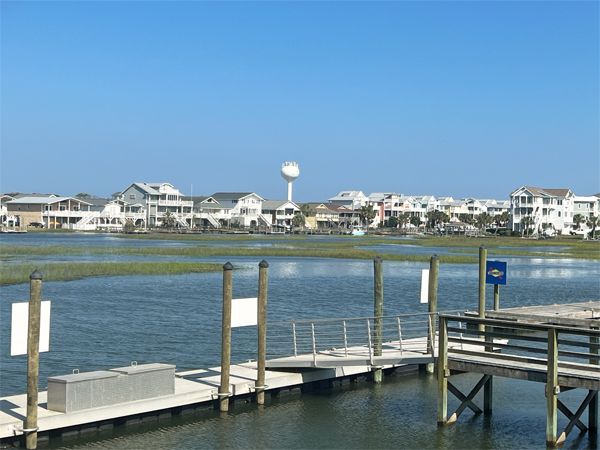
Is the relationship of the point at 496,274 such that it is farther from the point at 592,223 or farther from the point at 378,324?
the point at 592,223

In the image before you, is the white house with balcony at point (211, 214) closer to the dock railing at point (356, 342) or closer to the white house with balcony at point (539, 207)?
the white house with balcony at point (539, 207)

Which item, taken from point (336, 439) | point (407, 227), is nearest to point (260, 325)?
point (336, 439)

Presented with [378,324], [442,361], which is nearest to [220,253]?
[378,324]

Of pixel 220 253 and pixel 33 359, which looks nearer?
pixel 33 359

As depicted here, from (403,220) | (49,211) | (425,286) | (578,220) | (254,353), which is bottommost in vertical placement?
(254,353)

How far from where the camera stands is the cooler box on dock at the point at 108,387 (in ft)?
50.8

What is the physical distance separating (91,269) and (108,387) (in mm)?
40422

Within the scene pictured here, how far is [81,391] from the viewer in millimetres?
15586

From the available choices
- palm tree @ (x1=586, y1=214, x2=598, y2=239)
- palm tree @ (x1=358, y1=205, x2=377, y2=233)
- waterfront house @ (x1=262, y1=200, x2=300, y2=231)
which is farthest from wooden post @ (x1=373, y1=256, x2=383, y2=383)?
palm tree @ (x1=358, y1=205, x2=377, y2=233)

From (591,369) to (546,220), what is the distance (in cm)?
14802

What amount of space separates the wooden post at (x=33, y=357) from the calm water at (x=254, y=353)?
932 millimetres

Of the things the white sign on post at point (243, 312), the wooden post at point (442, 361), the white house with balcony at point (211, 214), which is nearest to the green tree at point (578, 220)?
the white house with balcony at point (211, 214)

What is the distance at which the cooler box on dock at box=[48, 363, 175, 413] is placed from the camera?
15477 millimetres

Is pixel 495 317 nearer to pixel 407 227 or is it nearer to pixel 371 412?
pixel 371 412
